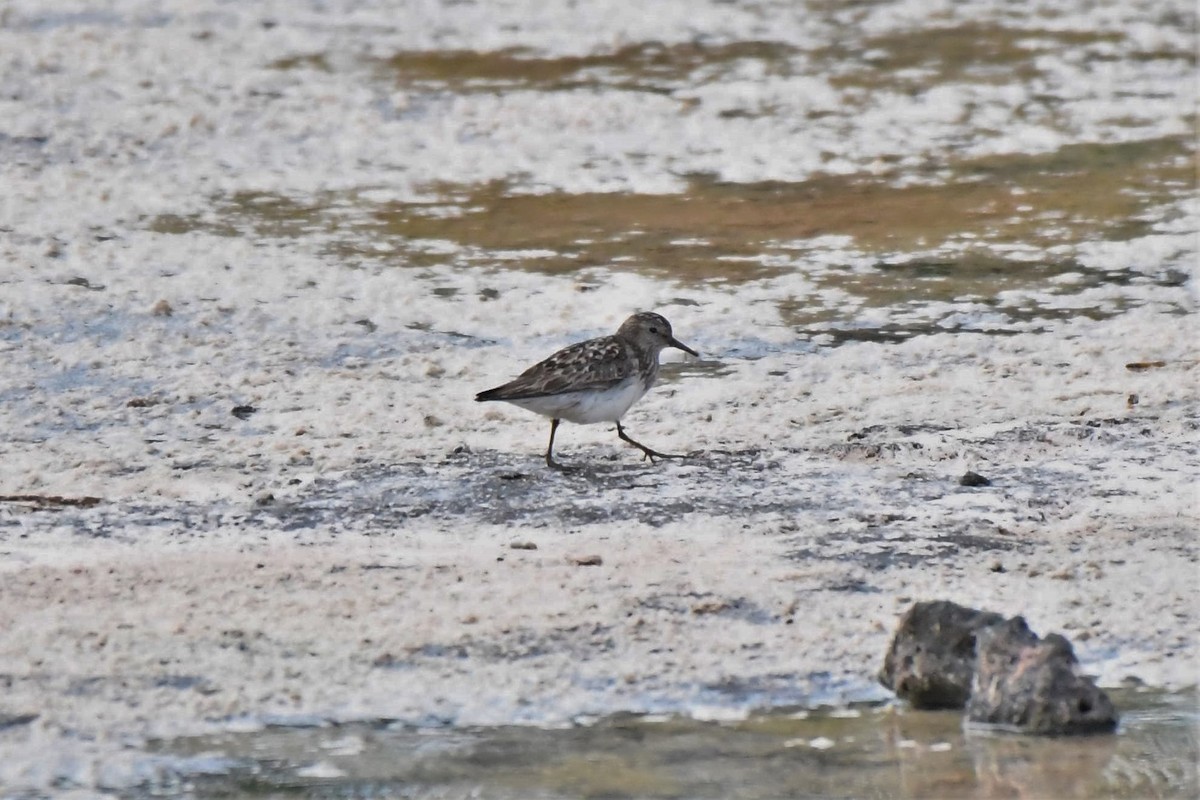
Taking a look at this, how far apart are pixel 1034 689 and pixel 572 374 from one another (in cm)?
275

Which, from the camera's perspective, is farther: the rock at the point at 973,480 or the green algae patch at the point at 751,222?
the green algae patch at the point at 751,222

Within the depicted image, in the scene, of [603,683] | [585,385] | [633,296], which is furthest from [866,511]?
[633,296]

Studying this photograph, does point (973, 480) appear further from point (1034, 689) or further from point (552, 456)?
point (1034, 689)

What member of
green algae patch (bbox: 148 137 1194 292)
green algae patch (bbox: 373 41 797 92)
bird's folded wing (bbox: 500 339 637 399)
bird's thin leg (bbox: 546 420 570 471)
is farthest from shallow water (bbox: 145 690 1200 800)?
green algae patch (bbox: 373 41 797 92)

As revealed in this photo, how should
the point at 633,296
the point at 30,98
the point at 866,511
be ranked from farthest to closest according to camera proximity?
the point at 30,98
the point at 633,296
the point at 866,511

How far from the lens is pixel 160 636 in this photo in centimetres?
573

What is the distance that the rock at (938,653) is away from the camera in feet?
17.1

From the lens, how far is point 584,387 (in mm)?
7297

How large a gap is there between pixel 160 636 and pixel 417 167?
6.43 meters

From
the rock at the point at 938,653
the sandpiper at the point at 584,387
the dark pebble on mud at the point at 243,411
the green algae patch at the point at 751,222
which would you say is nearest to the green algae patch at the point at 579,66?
the green algae patch at the point at 751,222

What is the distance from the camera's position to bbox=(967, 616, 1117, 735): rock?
16.4ft

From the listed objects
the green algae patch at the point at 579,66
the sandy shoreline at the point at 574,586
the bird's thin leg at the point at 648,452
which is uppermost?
the green algae patch at the point at 579,66

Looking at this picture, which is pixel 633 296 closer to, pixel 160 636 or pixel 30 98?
pixel 160 636

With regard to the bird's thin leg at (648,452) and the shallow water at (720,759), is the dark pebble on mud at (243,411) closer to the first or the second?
the bird's thin leg at (648,452)
